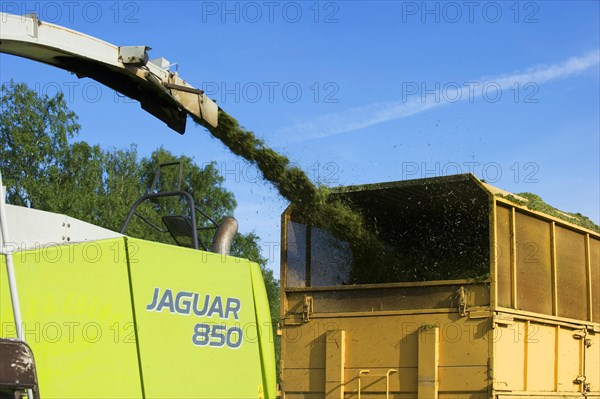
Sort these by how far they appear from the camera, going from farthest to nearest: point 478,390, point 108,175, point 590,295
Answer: point 108,175
point 590,295
point 478,390

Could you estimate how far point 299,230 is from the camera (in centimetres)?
817

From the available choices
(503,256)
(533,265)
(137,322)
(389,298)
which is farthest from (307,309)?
(137,322)

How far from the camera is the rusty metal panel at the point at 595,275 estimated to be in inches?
A: 342

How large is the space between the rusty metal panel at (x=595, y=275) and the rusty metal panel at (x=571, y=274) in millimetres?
194

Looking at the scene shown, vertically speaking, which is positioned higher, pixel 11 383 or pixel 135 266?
pixel 135 266

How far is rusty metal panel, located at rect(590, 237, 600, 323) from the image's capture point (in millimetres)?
8680

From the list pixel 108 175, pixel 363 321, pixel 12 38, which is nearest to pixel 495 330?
pixel 363 321

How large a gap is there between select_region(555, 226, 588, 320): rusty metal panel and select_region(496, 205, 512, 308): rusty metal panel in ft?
3.65

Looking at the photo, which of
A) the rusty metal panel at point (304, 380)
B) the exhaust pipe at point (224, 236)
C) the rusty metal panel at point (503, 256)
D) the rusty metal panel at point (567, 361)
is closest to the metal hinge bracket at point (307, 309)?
the rusty metal panel at point (304, 380)

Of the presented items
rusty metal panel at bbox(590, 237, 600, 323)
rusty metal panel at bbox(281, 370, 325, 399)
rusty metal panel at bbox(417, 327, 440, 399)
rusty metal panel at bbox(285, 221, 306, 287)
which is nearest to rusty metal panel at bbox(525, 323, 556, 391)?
rusty metal panel at bbox(417, 327, 440, 399)

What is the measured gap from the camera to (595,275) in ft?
29.0

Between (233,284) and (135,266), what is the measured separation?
0.59m

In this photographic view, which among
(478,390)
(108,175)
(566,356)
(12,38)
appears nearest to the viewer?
(12,38)

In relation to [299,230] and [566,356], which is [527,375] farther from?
[299,230]
